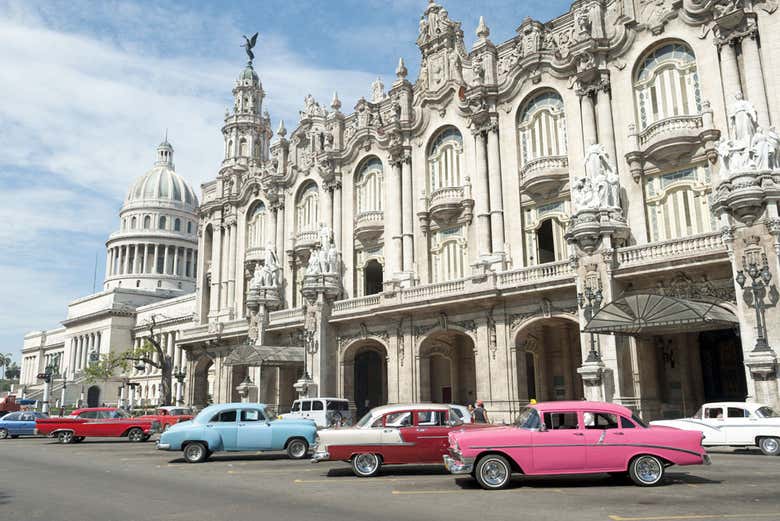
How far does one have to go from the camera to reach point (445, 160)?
37.7 meters

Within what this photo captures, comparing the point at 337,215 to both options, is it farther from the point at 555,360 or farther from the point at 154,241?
the point at 154,241

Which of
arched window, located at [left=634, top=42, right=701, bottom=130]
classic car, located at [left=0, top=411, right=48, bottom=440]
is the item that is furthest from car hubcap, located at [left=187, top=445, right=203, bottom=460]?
arched window, located at [left=634, top=42, right=701, bottom=130]

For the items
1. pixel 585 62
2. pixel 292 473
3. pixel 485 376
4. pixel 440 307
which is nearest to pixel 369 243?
pixel 440 307

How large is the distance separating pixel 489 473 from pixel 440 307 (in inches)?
797

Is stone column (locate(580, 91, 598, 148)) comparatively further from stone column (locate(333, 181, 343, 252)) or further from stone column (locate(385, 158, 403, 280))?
stone column (locate(333, 181, 343, 252))

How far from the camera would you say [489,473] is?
12.5 meters

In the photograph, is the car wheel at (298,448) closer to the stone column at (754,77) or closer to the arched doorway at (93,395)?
the stone column at (754,77)

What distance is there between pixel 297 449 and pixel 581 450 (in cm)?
980

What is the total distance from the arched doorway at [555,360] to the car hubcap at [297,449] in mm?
14622

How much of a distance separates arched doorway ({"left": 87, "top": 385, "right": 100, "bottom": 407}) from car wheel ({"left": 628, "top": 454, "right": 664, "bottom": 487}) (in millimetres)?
92794

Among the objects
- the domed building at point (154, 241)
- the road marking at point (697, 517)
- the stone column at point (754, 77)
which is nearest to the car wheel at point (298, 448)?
the road marking at point (697, 517)

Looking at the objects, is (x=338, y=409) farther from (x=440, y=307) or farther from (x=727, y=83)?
(x=727, y=83)

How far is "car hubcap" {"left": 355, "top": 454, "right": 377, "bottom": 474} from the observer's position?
49.4 feet

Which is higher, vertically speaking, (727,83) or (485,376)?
(727,83)
